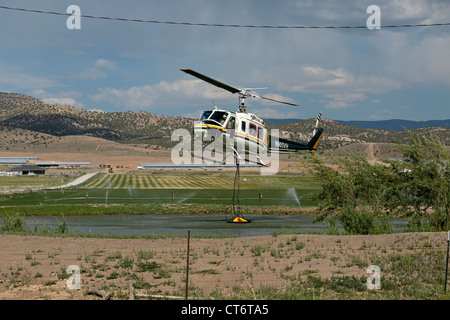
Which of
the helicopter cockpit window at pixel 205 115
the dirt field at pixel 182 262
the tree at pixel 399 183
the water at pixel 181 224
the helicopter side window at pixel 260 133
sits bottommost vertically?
the water at pixel 181 224

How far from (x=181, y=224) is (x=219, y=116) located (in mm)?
16922

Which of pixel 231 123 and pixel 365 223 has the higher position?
pixel 231 123

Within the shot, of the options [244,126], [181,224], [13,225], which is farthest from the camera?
[181,224]

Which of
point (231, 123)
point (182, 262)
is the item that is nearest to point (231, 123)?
point (231, 123)

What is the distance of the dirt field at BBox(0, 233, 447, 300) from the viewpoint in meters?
15.8

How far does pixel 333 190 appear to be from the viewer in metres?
31.9

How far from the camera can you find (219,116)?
99.5ft

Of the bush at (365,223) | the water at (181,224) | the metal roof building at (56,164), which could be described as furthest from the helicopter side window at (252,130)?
the metal roof building at (56,164)

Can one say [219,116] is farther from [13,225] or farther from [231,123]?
[13,225]

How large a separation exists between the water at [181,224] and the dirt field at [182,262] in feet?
42.1

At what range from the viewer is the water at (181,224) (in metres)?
38.8

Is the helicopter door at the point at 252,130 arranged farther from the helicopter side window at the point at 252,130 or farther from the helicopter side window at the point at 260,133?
the helicopter side window at the point at 260,133
